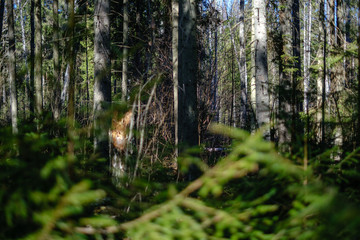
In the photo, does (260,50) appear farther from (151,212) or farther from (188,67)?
(151,212)

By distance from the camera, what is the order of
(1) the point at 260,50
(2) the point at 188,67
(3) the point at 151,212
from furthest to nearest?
(1) the point at 260,50
(2) the point at 188,67
(3) the point at 151,212

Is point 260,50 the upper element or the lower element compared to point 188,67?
upper

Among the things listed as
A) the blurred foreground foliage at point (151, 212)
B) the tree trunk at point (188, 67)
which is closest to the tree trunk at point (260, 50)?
the tree trunk at point (188, 67)

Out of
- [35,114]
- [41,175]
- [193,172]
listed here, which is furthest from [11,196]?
[193,172]

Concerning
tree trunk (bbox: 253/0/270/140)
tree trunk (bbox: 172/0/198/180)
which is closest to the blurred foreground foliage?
tree trunk (bbox: 172/0/198/180)

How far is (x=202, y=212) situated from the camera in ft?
4.21

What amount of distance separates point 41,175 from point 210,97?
809 cm

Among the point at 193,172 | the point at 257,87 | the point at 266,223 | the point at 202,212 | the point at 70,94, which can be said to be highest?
the point at 257,87

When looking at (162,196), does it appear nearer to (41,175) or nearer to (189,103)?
(41,175)

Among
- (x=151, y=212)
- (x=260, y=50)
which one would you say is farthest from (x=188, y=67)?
(x=151, y=212)

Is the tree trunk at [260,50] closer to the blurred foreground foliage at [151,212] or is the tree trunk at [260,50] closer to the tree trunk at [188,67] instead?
the tree trunk at [188,67]

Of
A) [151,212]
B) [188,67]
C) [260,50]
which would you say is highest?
[260,50]

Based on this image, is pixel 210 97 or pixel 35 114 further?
pixel 210 97

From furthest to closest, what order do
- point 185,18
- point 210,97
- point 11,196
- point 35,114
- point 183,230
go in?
point 210,97, point 185,18, point 35,114, point 183,230, point 11,196
